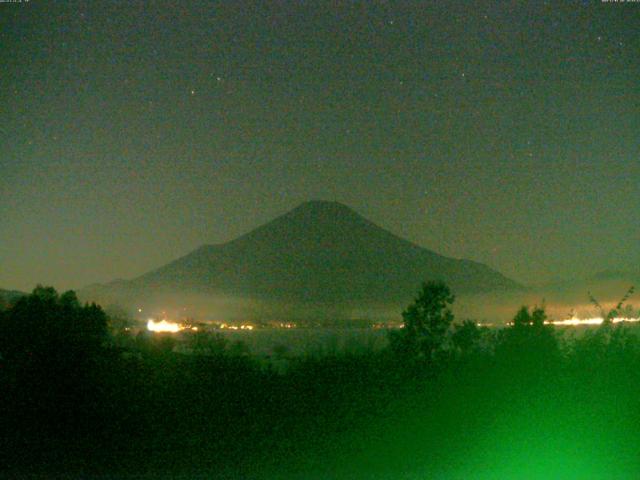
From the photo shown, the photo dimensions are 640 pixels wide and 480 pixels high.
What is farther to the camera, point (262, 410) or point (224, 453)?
point (262, 410)

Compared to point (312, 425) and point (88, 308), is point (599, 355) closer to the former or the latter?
point (312, 425)

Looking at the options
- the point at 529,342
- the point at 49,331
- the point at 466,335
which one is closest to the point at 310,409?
the point at 529,342

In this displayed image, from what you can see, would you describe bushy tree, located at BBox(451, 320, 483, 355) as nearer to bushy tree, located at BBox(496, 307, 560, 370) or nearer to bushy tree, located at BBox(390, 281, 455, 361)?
bushy tree, located at BBox(390, 281, 455, 361)

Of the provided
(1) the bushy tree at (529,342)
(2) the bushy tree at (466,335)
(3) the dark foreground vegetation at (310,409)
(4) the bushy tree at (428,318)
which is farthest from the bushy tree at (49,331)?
(4) the bushy tree at (428,318)

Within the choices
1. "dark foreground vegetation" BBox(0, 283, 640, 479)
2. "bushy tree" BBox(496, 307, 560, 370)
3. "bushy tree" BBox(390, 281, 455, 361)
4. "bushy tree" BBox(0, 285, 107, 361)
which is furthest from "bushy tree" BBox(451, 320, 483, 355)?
"bushy tree" BBox(0, 285, 107, 361)

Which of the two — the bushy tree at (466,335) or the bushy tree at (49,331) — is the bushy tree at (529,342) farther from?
the bushy tree at (49,331)

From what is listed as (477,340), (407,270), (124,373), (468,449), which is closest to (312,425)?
(468,449)

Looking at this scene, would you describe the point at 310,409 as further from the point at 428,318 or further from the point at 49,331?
the point at 428,318
